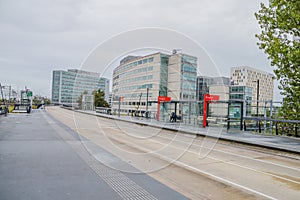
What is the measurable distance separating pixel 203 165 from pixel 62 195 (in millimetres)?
4159

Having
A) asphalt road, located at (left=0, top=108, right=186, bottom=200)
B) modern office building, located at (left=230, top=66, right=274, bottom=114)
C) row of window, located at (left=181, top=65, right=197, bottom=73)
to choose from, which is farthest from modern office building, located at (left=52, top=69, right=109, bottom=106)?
modern office building, located at (left=230, top=66, right=274, bottom=114)

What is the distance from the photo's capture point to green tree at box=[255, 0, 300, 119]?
14.6 meters

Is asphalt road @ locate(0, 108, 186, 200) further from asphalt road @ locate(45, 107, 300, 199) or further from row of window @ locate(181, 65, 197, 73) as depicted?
row of window @ locate(181, 65, 197, 73)

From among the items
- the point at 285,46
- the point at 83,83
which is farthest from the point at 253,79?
the point at 83,83

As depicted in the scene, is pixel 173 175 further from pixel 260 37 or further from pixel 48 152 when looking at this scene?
pixel 260 37

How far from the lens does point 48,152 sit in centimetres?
775

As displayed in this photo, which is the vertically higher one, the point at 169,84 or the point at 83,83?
the point at 169,84

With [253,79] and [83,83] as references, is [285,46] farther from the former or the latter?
[253,79]

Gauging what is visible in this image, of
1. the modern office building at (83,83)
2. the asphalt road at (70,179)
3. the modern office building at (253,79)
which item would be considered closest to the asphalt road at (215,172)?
the asphalt road at (70,179)

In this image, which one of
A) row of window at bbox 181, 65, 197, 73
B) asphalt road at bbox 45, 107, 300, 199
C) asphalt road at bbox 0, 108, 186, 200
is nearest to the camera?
asphalt road at bbox 0, 108, 186, 200

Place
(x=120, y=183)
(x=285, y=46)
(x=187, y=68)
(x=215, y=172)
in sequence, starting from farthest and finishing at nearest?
(x=187, y=68) < (x=285, y=46) < (x=215, y=172) < (x=120, y=183)

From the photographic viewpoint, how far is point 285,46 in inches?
583

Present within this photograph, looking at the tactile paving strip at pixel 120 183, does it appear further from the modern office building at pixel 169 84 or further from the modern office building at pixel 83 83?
the modern office building at pixel 169 84

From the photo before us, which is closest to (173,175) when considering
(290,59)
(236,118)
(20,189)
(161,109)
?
(20,189)
